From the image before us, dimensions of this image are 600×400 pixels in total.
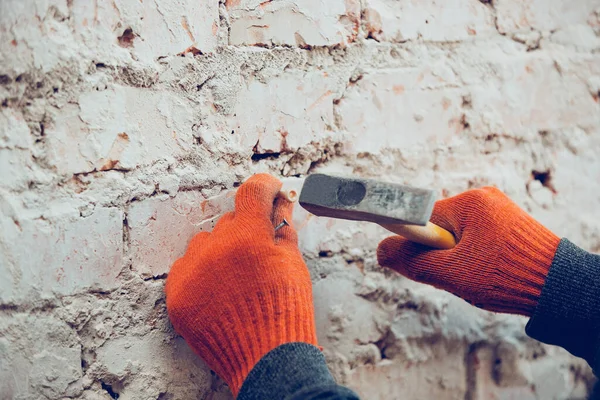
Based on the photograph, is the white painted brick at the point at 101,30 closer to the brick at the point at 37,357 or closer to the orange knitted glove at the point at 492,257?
the brick at the point at 37,357

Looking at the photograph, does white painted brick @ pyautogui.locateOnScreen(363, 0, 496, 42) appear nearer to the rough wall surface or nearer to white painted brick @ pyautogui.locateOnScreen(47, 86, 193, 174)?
the rough wall surface

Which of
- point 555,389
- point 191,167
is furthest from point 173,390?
point 555,389

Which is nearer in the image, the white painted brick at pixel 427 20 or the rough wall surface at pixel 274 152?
the rough wall surface at pixel 274 152

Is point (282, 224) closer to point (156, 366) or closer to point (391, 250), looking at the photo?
point (391, 250)

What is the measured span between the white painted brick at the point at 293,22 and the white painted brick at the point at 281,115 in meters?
0.08

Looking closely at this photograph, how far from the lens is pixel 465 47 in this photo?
4.95ft

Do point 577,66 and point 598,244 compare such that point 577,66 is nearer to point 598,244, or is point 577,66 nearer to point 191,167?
point 598,244

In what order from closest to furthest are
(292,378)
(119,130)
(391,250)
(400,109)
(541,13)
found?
(292,378), (119,130), (391,250), (400,109), (541,13)

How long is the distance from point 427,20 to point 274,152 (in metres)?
0.51

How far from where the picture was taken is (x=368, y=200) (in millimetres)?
1042

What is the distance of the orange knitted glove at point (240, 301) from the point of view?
3.58 ft

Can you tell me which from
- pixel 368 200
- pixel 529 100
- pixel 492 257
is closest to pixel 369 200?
pixel 368 200

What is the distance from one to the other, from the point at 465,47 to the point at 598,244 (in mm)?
706

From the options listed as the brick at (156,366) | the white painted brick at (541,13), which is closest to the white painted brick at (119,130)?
the brick at (156,366)
